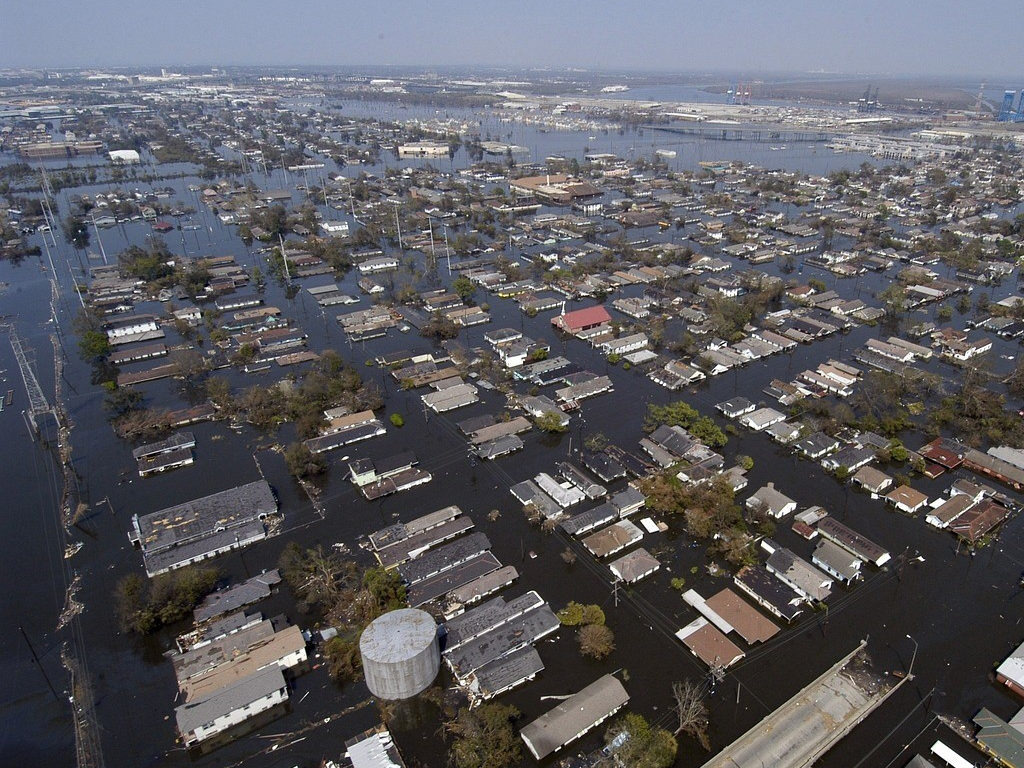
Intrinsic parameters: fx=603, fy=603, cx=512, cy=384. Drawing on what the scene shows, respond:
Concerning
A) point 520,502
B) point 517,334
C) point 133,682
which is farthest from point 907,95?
point 133,682

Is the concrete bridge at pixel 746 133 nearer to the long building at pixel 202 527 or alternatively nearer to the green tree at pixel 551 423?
the green tree at pixel 551 423

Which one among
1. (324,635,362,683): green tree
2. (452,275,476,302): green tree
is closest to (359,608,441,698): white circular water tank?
(324,635,362,683): green tree

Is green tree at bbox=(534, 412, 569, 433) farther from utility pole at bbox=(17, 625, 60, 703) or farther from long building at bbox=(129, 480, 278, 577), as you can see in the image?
utility pole at bbox=(17, 625, 60, 703)

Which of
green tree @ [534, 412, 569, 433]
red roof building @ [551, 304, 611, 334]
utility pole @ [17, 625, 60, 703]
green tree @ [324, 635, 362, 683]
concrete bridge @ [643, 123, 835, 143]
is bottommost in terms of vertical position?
utility pole @ [17, 625, 60, 703]

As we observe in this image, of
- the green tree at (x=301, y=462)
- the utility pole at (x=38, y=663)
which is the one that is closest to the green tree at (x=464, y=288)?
the green tree at (x=301, y=462)

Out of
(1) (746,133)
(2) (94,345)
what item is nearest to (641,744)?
(2) (94,345)
